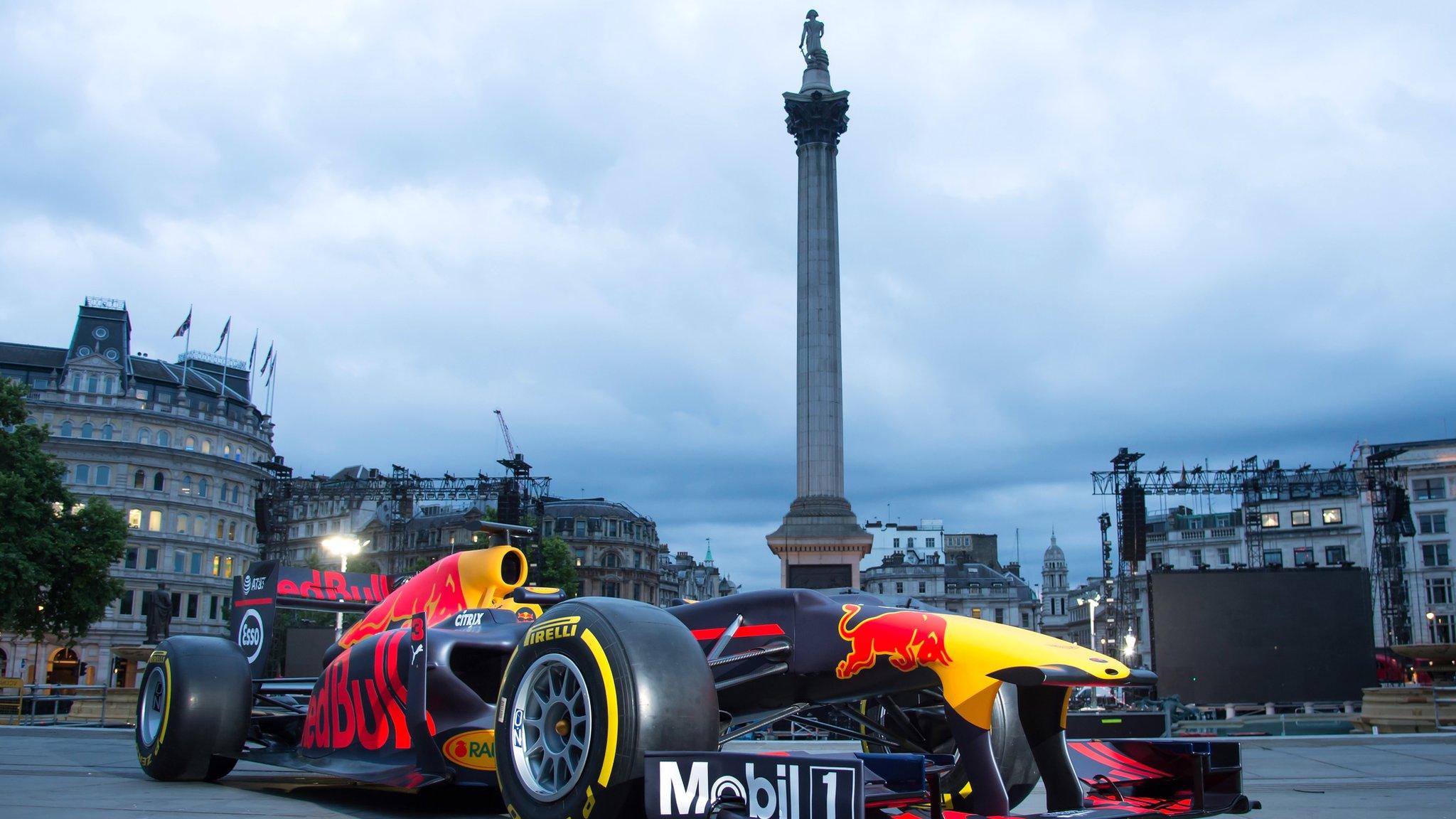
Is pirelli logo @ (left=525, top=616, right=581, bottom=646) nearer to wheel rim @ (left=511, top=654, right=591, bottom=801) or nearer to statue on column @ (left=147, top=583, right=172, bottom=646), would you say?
wheel rim @ (left=511, top=654, right=591, bottom=801)

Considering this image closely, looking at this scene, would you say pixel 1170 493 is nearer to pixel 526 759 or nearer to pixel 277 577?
pixel 277 577

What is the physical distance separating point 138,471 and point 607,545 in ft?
149

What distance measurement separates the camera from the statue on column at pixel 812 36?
52.0 m

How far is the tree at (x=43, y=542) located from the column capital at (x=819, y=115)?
32459 mm

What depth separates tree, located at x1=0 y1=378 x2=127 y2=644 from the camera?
119ft

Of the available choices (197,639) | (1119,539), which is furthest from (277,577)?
(1119,539)

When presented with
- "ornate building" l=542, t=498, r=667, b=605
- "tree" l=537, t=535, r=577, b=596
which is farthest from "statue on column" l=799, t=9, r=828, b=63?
"ornate building" l=542, t=498, r=667, b=605

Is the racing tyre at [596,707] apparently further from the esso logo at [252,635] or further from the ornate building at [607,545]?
the ornate building at [607,545]

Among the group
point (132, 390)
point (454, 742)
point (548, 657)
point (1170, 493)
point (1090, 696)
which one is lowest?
point (1090, 696)

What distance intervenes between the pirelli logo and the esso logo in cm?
703

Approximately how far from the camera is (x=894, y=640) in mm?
6191

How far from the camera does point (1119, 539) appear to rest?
2127 inches

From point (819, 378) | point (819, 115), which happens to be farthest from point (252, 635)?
point (819, 115)

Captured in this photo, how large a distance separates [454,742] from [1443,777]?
1128cm
